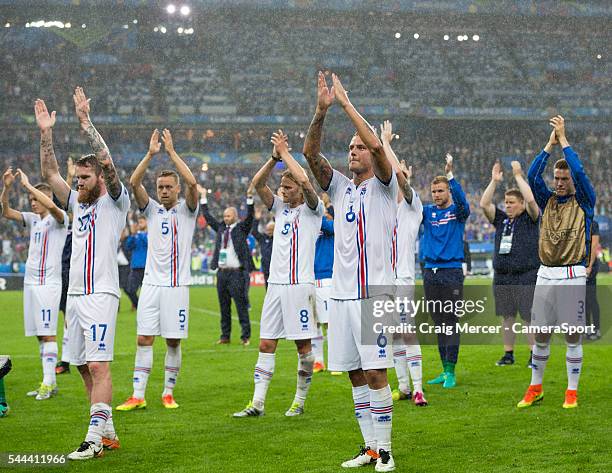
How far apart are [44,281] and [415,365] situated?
3.96 meters

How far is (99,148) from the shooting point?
21.9 ft

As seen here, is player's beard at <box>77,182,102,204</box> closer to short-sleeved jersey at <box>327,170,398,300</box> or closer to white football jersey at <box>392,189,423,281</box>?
short-sleeved jersey at <box>327,170,398,300</box>

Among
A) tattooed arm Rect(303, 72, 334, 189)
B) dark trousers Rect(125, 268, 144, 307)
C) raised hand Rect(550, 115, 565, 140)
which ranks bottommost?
dark trousers Rect(125, 268, 144, 307)

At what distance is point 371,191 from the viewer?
620 centimetres

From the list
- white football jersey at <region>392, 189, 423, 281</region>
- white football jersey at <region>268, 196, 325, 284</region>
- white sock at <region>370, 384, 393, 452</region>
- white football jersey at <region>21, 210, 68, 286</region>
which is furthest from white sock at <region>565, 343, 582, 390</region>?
white football jersey at <region>21, 210, 68, 286</region>

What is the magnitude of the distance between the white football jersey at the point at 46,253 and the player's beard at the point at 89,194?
292 cm

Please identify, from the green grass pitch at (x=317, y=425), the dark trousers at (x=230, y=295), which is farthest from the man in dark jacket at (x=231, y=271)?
the green grass pitch at (x=317, y=425)

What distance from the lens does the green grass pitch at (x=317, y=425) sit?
643 cm

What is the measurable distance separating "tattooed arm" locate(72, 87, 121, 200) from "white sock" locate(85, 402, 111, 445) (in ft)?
4.98

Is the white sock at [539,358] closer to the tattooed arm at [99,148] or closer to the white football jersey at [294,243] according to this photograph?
the white football jersey at [294,243]

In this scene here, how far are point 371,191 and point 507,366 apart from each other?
19.1ft

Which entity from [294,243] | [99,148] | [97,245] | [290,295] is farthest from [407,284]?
[99,148]

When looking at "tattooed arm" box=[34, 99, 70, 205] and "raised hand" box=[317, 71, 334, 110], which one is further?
"tattooed arm" box=[34, 99, 70, 205]

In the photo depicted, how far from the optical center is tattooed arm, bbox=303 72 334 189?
6055 millimetres
